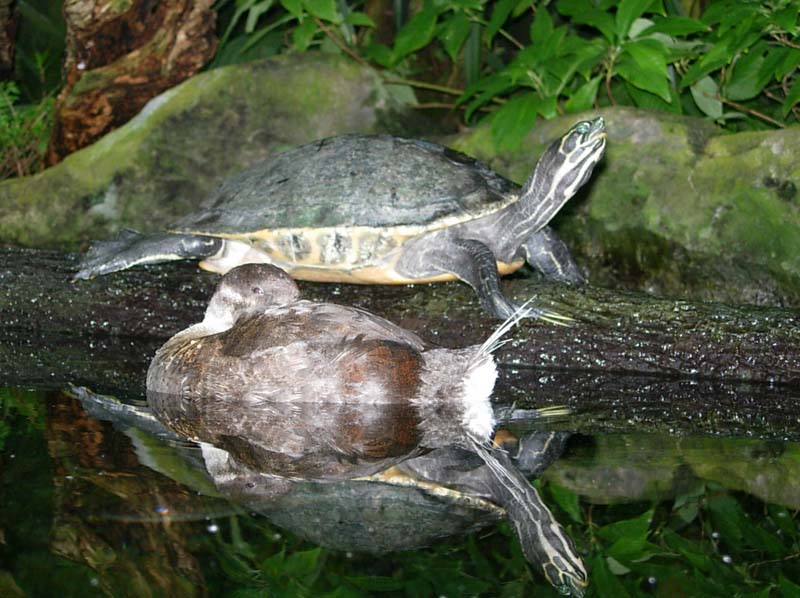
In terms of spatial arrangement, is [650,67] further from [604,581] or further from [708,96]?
[604,581]

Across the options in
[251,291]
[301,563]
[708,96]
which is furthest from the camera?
[708,96]

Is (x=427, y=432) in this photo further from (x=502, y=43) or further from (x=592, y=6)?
(x=502, y=43)

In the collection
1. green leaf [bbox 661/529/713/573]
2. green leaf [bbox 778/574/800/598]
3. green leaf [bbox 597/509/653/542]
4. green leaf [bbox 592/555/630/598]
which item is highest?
green leaf [bbox 778/574/800/598]

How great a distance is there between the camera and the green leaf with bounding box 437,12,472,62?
796 cm

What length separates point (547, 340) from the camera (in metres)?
5.41

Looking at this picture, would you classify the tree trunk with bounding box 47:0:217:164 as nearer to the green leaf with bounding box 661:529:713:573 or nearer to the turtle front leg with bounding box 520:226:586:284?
the turtle front leg with bounding box 520:226:586:284

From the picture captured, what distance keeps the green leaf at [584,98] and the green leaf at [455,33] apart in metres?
1.13

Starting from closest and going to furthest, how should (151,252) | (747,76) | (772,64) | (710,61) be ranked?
(151,252)
(772,64)
(710,61)
(747,76)

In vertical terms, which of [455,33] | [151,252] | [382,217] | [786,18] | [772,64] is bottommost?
[151,252]

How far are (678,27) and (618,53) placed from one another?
0.43 metres

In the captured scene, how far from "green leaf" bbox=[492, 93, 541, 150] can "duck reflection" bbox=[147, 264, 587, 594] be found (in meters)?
3.02

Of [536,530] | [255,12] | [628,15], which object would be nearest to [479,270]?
[628,15]

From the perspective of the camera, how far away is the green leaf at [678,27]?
673 centimetres

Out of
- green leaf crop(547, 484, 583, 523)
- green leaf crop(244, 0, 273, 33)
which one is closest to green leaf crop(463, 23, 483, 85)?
green leaf crop(244, 0, 273, 33)
